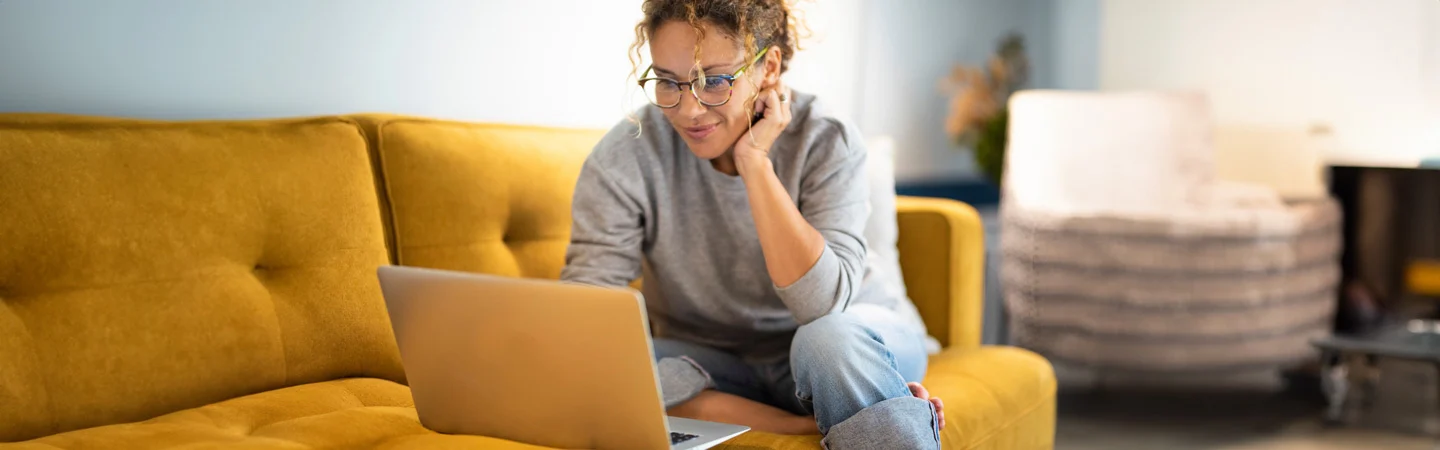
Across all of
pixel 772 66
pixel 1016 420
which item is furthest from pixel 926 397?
Answer: pixel 772 66

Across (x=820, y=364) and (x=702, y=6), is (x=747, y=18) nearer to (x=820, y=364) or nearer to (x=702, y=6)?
(x=702, y=6)

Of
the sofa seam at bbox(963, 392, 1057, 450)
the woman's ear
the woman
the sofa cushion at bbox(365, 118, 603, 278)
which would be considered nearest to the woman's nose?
the woman

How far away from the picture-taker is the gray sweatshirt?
1.55m

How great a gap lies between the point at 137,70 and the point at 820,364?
3.41 feet

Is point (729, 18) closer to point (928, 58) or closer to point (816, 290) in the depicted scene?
point (816, 290)

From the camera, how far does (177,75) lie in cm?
171

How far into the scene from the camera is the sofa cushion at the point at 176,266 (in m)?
1.26

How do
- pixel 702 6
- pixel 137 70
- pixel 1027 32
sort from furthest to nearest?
pixel 1027 32
pixel 137 70
pixel 702 6

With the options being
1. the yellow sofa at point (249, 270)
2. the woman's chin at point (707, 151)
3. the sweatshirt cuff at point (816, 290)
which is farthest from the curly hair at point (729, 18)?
the yellow sofa at point (249, 270)

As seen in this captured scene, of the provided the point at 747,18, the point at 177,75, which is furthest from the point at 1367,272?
the point at 177,75

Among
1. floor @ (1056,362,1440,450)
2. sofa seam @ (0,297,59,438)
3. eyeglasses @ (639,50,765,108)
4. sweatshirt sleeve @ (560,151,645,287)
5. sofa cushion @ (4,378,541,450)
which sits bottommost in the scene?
floor @ (1056,362,1440,450)

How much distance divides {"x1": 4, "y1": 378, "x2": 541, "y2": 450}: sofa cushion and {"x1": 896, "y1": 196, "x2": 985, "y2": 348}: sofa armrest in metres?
0.90

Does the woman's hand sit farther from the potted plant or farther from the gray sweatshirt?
the potted plant

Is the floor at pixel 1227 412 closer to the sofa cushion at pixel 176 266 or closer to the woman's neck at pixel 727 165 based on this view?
the woman's neck at pixel 727 165
